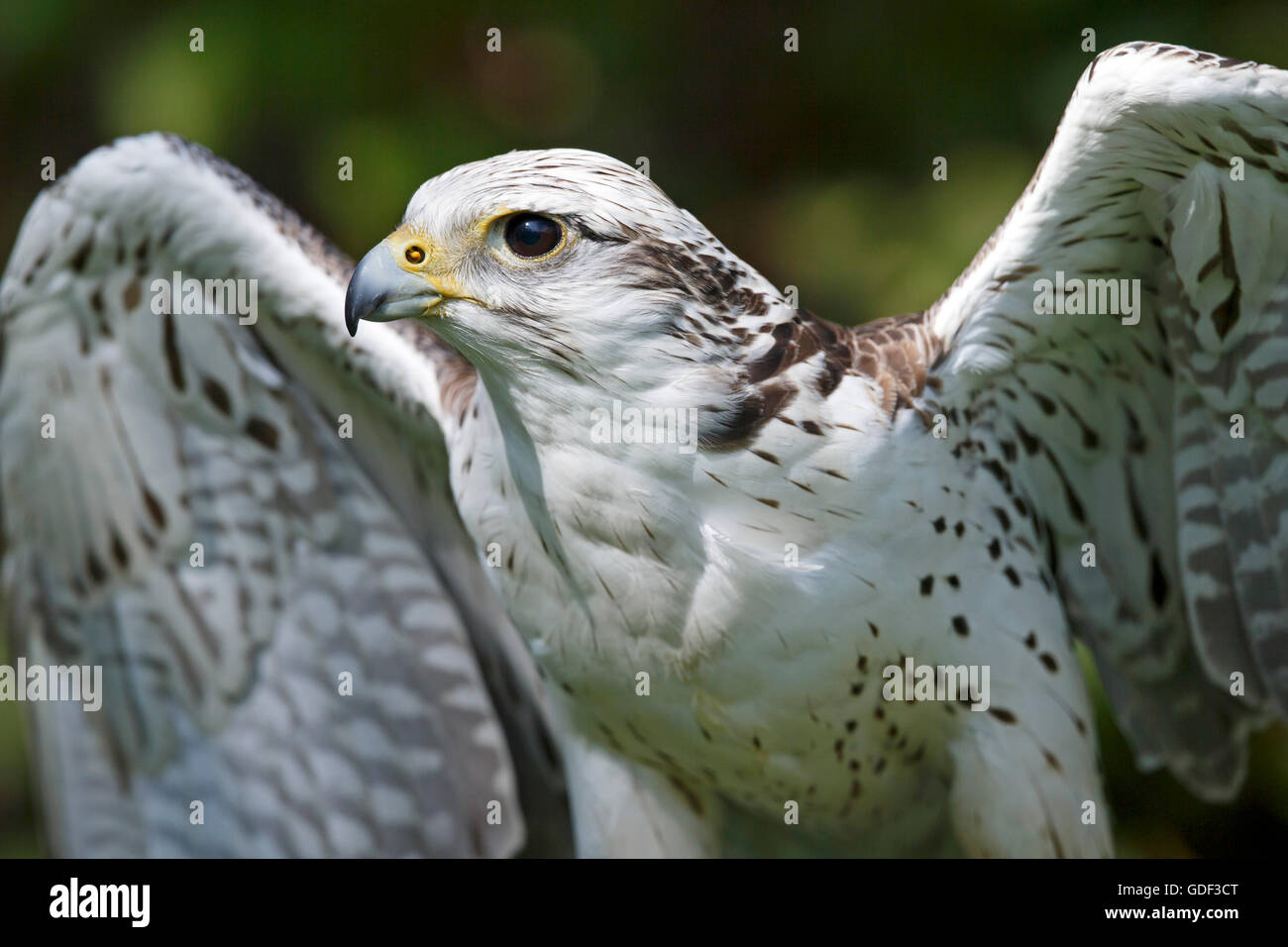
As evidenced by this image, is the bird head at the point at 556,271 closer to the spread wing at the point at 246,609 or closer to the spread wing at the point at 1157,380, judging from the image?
the spread wing at the point at 1157,380

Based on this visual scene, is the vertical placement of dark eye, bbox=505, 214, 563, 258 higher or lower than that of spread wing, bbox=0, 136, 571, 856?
higher

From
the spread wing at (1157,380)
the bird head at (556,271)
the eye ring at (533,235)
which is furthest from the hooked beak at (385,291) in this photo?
the spread wing at (1157,380)

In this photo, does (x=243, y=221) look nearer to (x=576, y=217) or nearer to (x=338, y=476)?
(x=338, y=476)

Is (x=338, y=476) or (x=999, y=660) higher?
(x=338, y=476)

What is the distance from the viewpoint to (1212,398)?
97.0 inches

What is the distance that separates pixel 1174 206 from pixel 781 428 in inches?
30.3

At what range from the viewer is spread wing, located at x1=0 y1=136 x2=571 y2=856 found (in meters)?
3.11

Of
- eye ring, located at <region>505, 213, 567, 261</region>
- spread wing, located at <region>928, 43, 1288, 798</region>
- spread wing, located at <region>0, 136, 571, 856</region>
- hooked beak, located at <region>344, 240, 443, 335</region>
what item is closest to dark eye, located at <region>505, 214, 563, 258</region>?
eye ring, located at <region>505, 213, 567, 261</region>

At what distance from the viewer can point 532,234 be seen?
204cm

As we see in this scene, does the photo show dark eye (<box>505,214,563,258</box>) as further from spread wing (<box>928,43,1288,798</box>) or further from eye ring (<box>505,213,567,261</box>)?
spread wing (<box>928,43,1288,798</box>)

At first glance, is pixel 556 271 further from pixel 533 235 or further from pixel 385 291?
pixel 385 291

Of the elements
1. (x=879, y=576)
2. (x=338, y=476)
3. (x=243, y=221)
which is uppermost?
(x=243, y=221)

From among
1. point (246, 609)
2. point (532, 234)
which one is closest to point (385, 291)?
point (532, 234)
